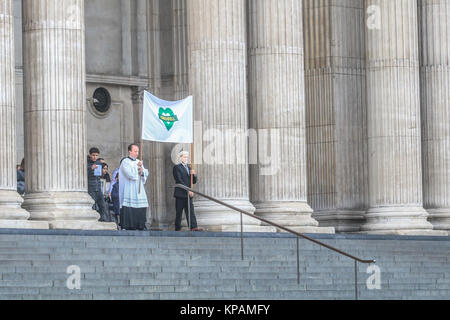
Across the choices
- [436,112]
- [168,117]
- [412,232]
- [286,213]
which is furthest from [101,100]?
[412,232]

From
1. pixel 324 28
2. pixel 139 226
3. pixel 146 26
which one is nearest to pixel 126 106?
pixel 146 26

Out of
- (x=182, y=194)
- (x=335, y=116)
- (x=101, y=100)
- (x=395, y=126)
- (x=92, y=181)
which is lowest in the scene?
(x=182, y=194)

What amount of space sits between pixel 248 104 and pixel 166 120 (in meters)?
5.66

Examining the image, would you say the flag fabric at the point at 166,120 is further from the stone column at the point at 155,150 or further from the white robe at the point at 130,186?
the stone column at the point at 155,150

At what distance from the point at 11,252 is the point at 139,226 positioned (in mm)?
5931

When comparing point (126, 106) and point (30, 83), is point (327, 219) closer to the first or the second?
point (126, 106)

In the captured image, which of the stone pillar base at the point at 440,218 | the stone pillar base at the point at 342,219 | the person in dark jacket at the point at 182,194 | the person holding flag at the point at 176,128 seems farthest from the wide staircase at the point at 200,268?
the stone pillar base at the point at 342,219

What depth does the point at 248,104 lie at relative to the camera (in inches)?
1559

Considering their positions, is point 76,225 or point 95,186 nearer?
point 76,225

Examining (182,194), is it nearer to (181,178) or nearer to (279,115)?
(181,178)

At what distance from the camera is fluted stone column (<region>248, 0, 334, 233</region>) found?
3809 centimetres

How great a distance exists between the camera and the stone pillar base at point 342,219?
141 ft

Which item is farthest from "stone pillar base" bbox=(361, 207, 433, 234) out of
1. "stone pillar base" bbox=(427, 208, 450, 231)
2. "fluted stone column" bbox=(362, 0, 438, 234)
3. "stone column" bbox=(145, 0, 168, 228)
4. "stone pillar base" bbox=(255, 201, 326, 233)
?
"stone column" bbox=(145, 0, 168, 228)

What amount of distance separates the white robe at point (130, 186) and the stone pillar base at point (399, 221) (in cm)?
951
